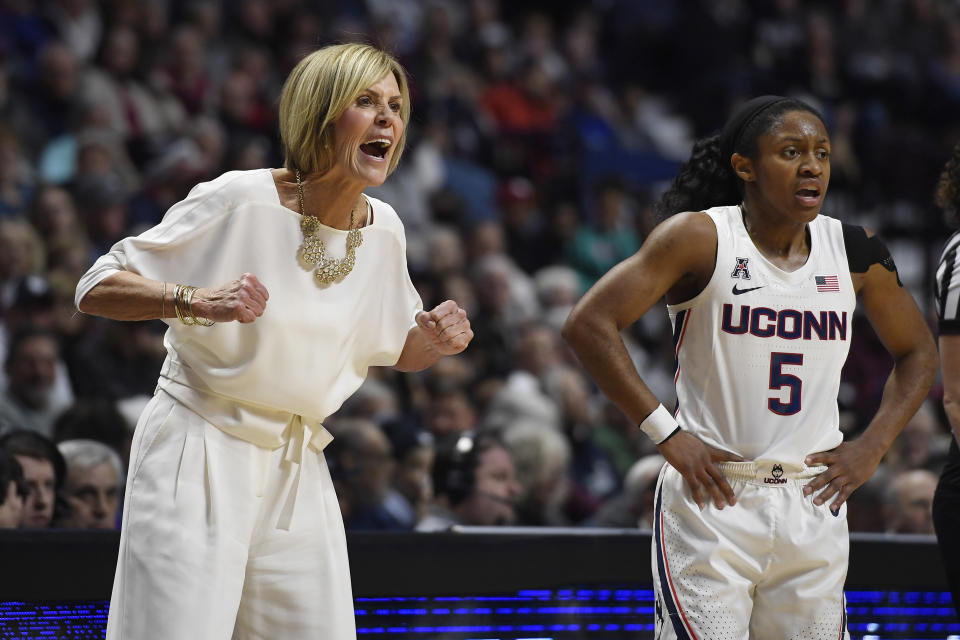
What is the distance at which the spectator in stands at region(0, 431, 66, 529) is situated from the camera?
4.21 meters

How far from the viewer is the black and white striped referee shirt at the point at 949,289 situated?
3.31 metres

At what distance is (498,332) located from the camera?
26.9ft

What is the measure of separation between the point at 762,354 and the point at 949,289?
2.03ft

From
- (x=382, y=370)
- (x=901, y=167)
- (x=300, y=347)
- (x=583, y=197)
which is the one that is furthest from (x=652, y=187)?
(x=300, y=347)

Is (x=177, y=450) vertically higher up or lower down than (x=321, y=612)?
higher up

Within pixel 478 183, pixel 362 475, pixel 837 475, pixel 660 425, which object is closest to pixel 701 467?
pixel 660 425

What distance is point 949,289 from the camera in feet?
11.0

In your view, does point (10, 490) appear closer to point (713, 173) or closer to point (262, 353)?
point (262, 353)

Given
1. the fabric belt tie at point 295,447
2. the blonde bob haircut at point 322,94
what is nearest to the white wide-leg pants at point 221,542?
the fabric belt tie at point 295,447

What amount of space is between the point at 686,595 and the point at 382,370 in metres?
4.58

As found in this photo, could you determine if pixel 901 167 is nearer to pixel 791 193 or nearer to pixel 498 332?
pixel 498 332

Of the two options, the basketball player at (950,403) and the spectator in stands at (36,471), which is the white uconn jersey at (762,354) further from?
the spectator in stands at (36,471)

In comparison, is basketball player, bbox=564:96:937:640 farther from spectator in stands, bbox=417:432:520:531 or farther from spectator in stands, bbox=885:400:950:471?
spectator in stands, bbox=885:400:950:471

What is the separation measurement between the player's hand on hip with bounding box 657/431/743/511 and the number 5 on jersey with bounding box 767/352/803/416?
0.16 meters
